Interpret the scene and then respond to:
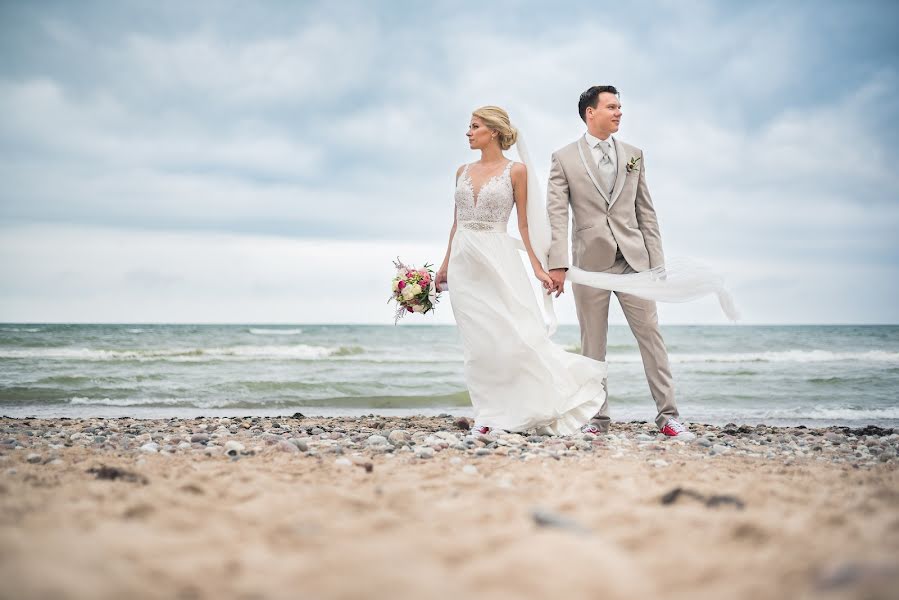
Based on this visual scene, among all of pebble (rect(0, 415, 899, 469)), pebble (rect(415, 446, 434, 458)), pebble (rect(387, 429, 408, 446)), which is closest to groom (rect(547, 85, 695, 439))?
pebble (rect(0, 415, 899, 469))

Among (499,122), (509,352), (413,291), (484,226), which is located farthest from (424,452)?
(499,122)

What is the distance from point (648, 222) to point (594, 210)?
1.84 feet

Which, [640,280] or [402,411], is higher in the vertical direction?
[640,280]

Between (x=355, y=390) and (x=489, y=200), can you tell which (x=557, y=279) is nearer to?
(x=489, y=200)

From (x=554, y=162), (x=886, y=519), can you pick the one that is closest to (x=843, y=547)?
(x=886, y=519)

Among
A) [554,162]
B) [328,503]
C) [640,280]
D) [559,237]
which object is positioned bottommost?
[328,503]

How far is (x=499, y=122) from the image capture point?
527 cm

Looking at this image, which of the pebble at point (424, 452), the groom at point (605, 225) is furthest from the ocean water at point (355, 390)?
the pebble at point (424, 452)

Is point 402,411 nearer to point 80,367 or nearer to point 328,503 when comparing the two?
point 328,503

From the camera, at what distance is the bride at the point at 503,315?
5184 millimetres

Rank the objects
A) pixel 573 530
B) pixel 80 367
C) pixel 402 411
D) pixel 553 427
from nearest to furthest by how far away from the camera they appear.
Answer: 1. pixel 573 530
2. pixel 553 427
3. pixel 402 411
4. pixel 80 367

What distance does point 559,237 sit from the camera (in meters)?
5.38

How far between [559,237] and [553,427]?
1.57 metres

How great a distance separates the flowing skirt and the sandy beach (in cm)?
64
